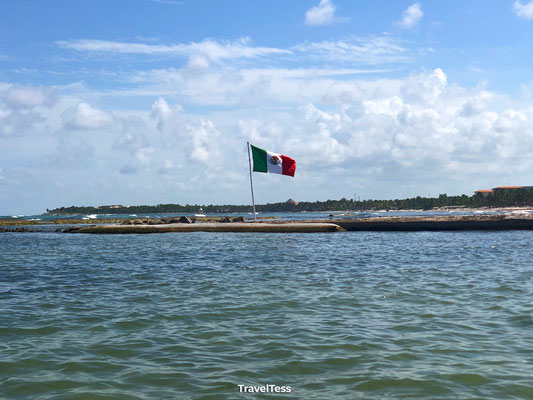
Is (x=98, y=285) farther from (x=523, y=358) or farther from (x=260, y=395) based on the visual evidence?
(x=523, y=358)

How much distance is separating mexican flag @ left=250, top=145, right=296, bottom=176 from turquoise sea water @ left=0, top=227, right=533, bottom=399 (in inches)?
1137

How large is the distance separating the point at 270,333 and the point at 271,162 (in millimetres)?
38826

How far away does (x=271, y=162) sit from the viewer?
1897 inches

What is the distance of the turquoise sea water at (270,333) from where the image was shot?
704cm

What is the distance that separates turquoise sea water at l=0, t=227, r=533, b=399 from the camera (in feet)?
23.1

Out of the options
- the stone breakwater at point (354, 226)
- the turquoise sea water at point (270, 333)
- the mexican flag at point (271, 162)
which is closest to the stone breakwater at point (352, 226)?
the stone breakwater at point (354, 226)

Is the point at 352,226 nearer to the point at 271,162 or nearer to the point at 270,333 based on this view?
the point at 271,162

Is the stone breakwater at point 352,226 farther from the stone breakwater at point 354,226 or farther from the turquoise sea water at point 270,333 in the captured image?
the turquoise sea water at point 270,333

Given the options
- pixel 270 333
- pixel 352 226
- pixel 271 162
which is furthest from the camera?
pixel 352 226

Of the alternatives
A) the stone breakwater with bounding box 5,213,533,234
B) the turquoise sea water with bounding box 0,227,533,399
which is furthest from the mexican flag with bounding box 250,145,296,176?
the turquoise sea water with bounding box 0,227,533,399

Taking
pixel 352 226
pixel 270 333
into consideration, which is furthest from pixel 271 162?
pixel 270 333

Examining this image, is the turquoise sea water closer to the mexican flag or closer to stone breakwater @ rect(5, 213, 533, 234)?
stone breakwater @ rect(5, 213, 533, 234)

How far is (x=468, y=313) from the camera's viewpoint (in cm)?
1159

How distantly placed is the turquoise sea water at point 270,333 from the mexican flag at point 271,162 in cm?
2887
